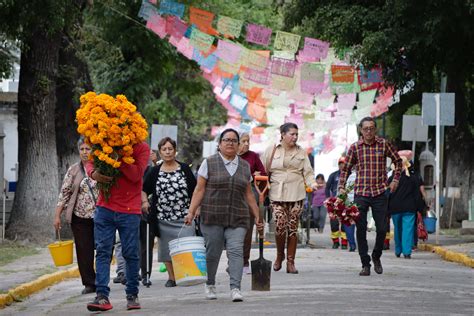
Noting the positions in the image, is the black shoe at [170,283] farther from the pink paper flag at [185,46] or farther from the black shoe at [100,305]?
the pink paper flag at [185,46]

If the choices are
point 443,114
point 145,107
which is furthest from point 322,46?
point 145,107

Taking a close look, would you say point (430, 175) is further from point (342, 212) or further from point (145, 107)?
point (342, 212)

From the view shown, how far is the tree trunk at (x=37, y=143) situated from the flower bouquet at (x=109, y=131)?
13.3m

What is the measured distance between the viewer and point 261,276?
13547 millimetres

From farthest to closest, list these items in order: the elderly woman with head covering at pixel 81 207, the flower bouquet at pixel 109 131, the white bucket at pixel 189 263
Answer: the elderly woman with head covering at pixel 81 207
the white bucket at pixel 189 263
the flower bouquet at pixel 109 131

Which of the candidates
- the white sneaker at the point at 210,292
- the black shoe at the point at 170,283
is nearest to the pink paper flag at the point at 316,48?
the black shoe at the point at 170,283

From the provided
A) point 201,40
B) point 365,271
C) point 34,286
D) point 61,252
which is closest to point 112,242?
point 61,252

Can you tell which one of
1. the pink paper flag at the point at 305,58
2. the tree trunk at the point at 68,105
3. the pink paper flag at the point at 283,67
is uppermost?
the pink paper flag at the point at 305,58

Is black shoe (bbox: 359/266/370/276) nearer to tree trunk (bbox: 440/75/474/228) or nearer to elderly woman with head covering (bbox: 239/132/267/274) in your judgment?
elderly woman with head covering (bbox: 239/132/267/274)

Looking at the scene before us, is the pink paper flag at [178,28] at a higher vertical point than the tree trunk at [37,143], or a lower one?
higher

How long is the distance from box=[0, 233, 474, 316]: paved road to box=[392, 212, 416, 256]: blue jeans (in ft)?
8.89

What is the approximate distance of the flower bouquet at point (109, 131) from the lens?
11.5 metres

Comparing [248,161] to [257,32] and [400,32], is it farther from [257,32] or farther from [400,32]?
[257,32]

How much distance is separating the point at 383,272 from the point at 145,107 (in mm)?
24139
